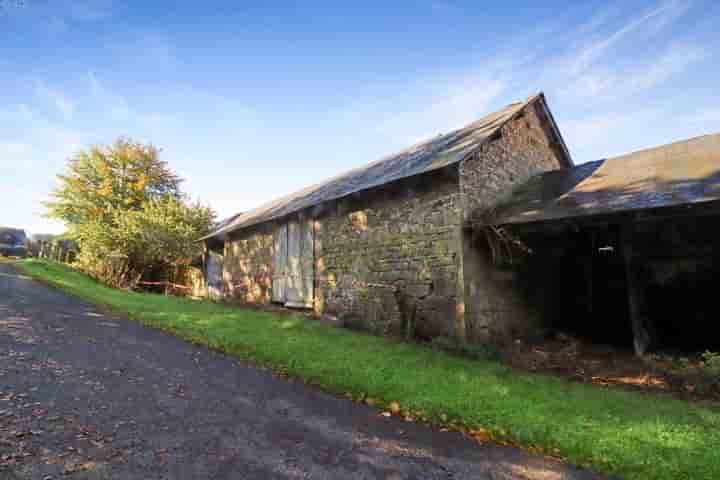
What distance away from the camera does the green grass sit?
3689 mm

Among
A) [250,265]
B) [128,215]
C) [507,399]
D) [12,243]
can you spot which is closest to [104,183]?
[12,243]

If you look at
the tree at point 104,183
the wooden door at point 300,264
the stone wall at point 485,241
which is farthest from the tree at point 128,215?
the stone wall at point 485,241

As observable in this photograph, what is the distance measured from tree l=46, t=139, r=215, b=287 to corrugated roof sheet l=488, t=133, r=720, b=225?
1558cm

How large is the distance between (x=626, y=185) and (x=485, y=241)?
3.08m

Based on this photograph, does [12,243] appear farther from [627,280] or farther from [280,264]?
[627,280]

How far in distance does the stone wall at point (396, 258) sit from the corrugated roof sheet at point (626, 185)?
1420mm

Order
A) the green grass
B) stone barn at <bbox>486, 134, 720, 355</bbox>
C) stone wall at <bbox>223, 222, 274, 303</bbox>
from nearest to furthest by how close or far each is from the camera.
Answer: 1. the green grass
2. stone barn at <bbox>486, 134, 720, 355</bbox>
3. stone wall at <bbox>223, 222, 274, 303</bbox>

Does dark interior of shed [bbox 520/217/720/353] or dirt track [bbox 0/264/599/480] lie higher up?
dark interior of shed [bbox 520/217/720/353]

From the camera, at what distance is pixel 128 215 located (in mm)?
17969

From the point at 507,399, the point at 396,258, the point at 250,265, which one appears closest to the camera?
the point at 507,399

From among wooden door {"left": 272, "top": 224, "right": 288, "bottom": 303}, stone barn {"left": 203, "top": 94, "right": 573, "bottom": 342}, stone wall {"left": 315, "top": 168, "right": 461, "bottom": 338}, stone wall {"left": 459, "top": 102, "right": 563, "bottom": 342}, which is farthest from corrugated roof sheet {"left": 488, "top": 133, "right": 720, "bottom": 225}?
wooden door {"left": 272, "top": 224, "right": 288, "bottom": 303}

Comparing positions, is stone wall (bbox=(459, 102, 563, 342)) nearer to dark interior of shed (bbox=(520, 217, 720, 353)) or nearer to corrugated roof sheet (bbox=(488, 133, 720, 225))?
corrugated roof sheet (bbox=(488, 133, 720, 225))

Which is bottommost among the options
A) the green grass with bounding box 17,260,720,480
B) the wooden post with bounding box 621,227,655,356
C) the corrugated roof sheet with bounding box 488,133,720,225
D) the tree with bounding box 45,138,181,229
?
the green grass with bounding box 17,260,720,480

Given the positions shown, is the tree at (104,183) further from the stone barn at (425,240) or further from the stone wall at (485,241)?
the stone wall at (485,241)
